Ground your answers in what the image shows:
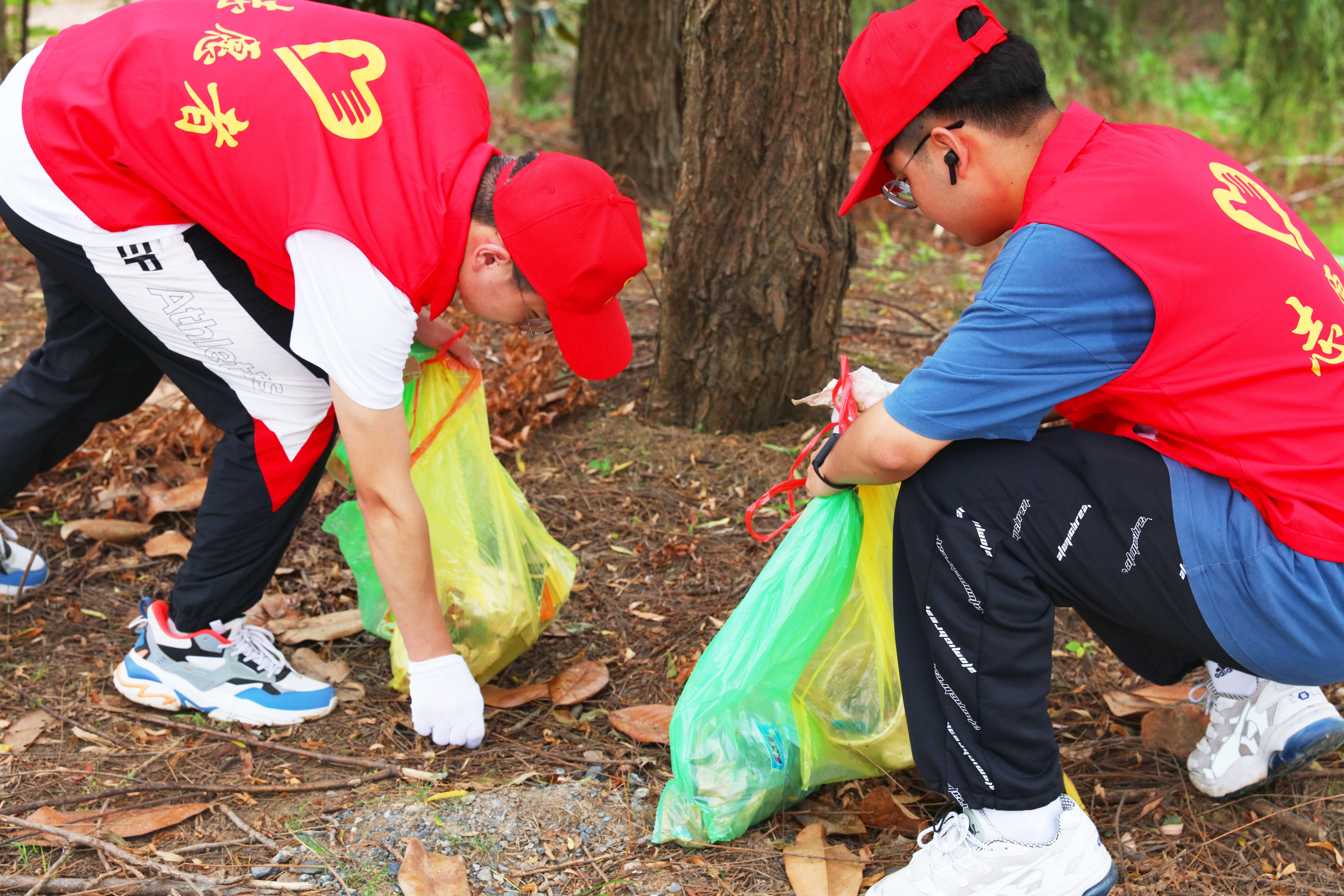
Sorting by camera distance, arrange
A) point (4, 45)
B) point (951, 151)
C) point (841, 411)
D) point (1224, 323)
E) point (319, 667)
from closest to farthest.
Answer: point (1224, 323), point (951, 151), point (841, 411), point (319, 667), point (4, 45)

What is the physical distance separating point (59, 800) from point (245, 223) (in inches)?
40.6

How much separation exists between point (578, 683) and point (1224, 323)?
4.54 feet

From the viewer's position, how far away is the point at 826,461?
5.40 ft

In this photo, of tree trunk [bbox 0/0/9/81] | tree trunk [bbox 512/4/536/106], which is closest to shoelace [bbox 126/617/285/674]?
tree trunk [bbox 0/0/9/81]

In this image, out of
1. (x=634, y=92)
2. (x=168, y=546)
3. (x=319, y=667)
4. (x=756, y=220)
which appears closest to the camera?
(x=319, y=667)

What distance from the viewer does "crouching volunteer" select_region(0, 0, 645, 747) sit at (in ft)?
5.22

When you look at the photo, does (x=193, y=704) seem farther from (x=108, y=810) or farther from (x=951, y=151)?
(x=951, y=151)

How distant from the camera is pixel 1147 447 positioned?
150 cm

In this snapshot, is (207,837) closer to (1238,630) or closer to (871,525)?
(871,525)

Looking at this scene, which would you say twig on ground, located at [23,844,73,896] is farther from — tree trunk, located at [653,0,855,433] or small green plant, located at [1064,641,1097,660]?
small green plant, located at [1064,641,1097,660]

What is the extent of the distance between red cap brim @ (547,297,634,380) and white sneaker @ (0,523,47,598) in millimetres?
1440

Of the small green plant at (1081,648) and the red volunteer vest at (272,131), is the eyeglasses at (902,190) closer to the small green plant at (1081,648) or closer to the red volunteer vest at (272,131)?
the red volunteer vest at (272,131)

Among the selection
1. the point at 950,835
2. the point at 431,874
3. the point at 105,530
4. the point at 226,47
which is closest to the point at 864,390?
the point at 950,835

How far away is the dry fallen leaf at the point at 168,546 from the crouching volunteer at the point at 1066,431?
173 centimetres
